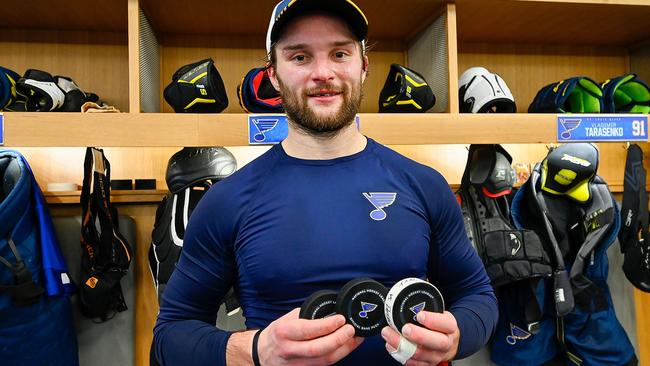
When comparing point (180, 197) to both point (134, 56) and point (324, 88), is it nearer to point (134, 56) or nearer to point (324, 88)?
point (134, 56)

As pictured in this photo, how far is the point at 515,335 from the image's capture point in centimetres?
159

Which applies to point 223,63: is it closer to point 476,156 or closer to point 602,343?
point 476,156

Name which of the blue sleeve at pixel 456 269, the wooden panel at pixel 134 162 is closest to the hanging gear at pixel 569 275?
the wooden panel at pixel 134 162

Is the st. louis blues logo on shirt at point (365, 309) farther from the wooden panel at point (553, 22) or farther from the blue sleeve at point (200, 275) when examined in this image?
the wooden panel at point (553, 22)

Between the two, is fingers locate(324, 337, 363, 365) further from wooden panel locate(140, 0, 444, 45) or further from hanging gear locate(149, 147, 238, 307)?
wooden panel locate(140, 0, 444, 45)

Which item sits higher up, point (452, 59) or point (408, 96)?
point (452, 59)

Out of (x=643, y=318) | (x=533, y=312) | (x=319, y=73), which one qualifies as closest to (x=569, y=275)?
(x=533, y=312)

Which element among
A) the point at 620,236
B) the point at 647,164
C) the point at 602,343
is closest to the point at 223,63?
the point at 620,236

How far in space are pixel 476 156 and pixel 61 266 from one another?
1.41 meters

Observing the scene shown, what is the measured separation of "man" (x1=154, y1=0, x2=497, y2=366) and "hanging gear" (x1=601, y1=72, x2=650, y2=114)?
1.21 metres

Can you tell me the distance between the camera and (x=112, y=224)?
1.48m

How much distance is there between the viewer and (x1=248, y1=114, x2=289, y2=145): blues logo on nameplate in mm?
1259

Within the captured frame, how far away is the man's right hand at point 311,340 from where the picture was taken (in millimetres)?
524

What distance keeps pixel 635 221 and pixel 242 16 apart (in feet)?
4.96
